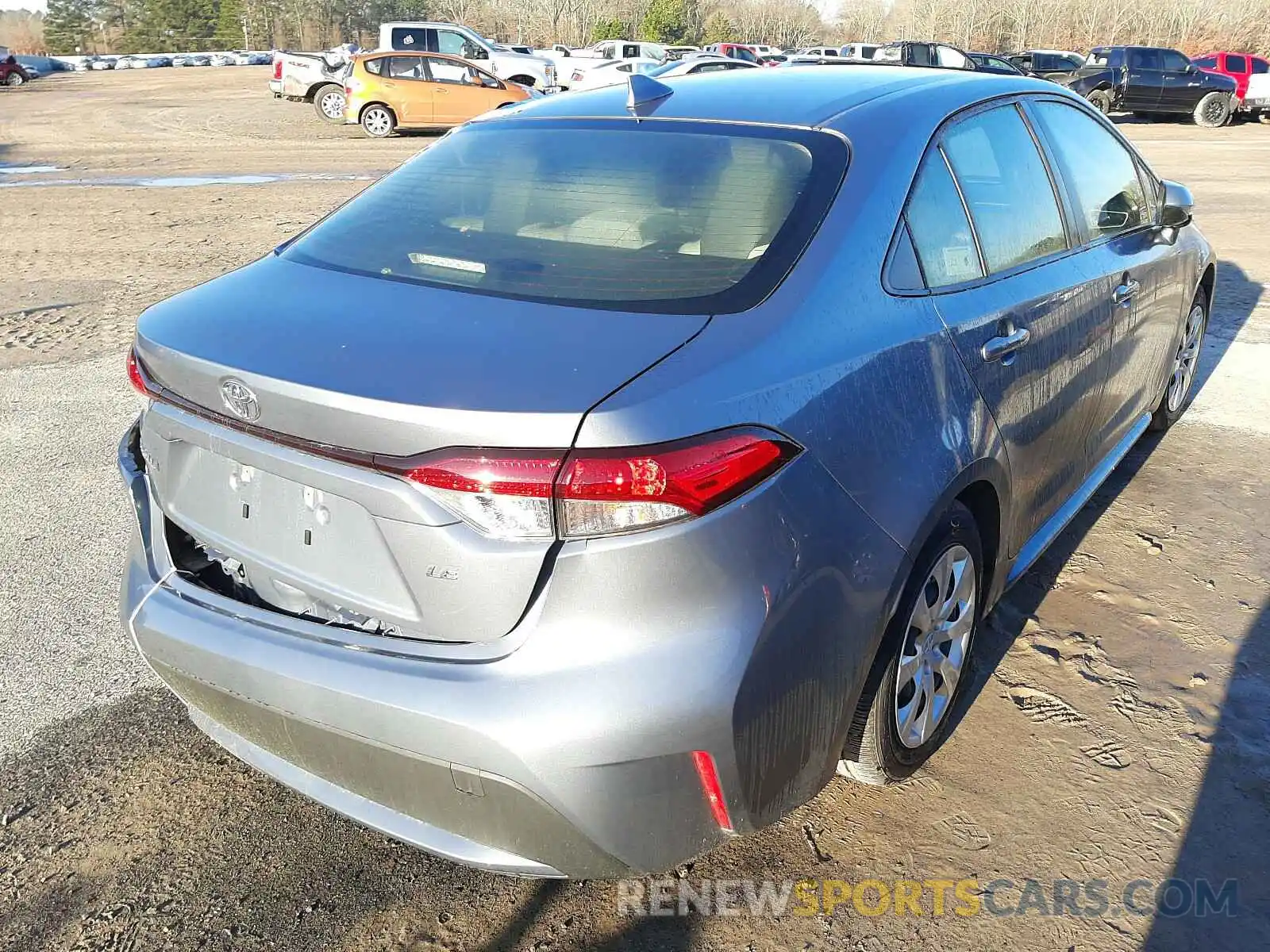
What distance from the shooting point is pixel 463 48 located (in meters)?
24.5

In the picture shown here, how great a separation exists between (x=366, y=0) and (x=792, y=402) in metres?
100

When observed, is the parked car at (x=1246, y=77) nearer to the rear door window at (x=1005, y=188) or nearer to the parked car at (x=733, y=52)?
the parked car at (x=733, y=52)

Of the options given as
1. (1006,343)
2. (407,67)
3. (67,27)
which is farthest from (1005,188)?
(67,27)

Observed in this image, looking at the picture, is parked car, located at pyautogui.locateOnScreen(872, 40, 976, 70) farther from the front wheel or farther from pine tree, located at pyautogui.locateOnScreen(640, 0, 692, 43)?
pine tree, located at pyautogui.locateOnScreen(640, 0, 692, 43)

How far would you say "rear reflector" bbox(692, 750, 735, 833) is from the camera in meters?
1.88

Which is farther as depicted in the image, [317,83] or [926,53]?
[926,53]

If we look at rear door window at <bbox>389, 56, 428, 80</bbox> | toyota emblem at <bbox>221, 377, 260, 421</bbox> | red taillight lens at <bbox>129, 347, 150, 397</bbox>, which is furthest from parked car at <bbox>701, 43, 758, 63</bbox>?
toyota emblem at <bbox>221, 377, 260, 421</bbox>

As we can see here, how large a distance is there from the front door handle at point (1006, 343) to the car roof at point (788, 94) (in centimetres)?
61

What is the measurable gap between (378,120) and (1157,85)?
18.2 m

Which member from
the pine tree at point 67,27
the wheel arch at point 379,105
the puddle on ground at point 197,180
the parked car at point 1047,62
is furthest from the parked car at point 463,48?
the pine tree at point 67,27

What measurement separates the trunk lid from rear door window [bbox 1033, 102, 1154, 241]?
2.11 metres

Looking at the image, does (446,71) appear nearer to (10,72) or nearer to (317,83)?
(317,83)

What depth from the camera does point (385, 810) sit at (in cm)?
212

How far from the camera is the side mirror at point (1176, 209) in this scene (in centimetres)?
418
